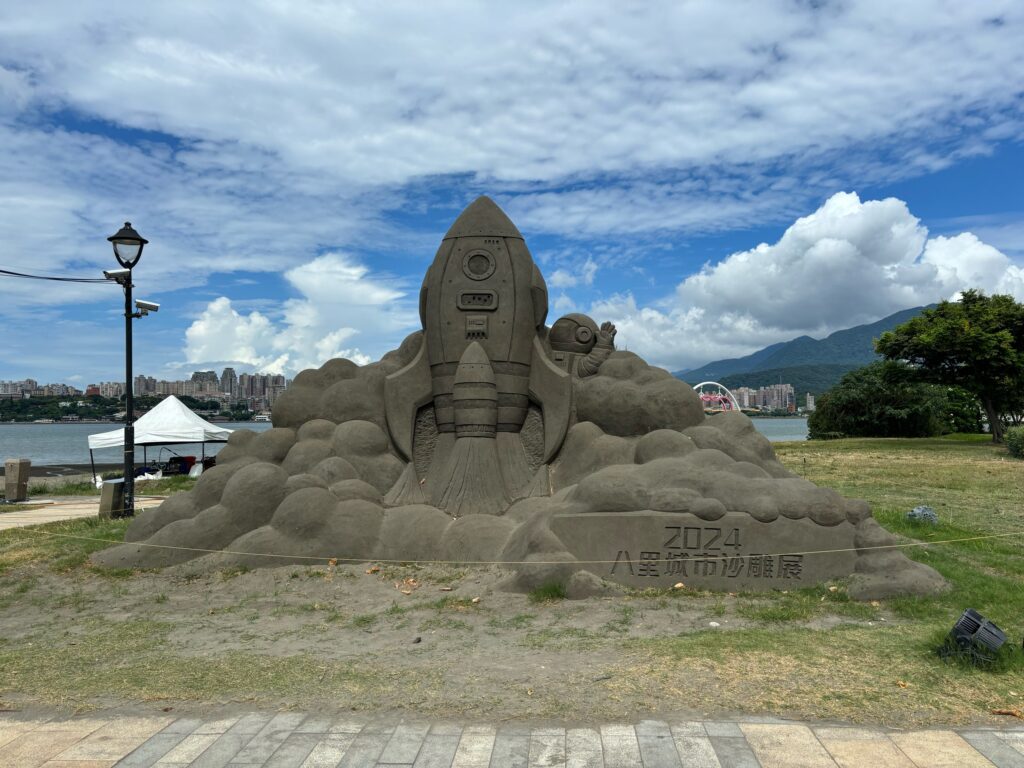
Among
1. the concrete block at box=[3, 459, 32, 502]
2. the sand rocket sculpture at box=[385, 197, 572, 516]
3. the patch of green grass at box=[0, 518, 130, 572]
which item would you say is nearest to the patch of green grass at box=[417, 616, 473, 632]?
the sand rocket sculpture at box=[385, 197, 572, 516]

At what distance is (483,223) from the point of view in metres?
10.4

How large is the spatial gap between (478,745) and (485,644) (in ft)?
6.57

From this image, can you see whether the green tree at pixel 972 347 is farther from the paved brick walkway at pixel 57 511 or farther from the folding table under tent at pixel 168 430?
the paved brick walkway at pixel 57 511

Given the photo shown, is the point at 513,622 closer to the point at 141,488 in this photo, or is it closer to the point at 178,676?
the point at 178,676

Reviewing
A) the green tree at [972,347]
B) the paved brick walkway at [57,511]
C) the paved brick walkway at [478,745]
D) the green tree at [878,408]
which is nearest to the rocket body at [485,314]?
the paved brick walkway at [478,745]

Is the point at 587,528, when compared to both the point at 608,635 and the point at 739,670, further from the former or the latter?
the point at 739,670

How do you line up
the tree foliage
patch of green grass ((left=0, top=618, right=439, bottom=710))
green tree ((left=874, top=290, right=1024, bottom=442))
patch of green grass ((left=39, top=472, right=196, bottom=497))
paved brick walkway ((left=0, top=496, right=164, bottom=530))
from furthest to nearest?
1. the tree foliage
2. green tree ((left=874, top=290, right=1024, bottom=442))
3. patch of green grass ((left=39, top=472, right=196, bottom=497))
4. paved brick walkway ((left=0, top=496, right=164, bottom=530))
5. patch of green grass ((left=0, top=618, right=439, bottom=710))

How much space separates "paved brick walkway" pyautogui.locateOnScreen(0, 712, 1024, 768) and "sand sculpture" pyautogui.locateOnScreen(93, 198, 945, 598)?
10.5 ft

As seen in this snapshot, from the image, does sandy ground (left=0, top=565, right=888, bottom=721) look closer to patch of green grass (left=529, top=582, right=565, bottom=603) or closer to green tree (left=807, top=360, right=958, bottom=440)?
patch of green grass (left=529, top=582, right=565, bottom=603)

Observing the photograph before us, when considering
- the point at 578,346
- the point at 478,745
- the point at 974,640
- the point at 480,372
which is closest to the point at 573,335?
the point at 578,346

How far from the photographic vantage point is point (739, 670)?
16.7 feet

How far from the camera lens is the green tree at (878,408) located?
114 ft

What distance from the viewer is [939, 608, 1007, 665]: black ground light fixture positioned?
5.04 m

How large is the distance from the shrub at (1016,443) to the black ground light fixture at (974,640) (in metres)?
21.2
